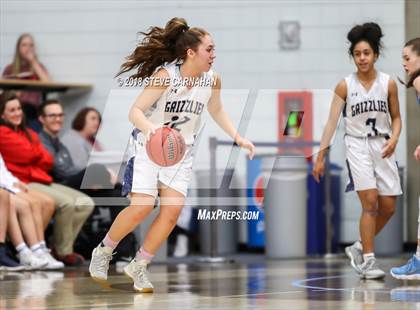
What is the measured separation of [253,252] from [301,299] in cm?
528

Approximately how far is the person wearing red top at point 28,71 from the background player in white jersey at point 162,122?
4072 mm

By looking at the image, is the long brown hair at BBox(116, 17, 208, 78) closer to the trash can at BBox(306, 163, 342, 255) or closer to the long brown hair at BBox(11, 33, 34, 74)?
the long brown hair at BBox(11, 33, 34, 74)

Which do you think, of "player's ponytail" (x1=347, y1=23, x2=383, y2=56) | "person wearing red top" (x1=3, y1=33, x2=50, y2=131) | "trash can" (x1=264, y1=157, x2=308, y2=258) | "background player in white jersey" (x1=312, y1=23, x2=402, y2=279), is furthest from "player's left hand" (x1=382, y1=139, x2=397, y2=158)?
"person wearing red top" (x1=3, y1=33, x2=50, y2=131)

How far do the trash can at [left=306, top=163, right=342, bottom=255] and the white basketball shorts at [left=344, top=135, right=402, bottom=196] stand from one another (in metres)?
3.15

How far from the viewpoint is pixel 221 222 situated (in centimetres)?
1173

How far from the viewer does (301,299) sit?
6766 millimetres

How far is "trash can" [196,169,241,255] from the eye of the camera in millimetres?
11609

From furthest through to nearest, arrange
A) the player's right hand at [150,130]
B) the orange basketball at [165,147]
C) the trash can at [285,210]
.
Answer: the trash can at [285,210] → the orange basketball at [165,147] → the player's right hand at [150,130]

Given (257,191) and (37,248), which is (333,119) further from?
(257,191)

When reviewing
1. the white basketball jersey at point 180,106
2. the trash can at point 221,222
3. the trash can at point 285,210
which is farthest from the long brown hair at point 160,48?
the trash can at point 221,222

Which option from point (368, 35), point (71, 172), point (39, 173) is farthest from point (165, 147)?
point (71, 172)
